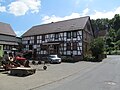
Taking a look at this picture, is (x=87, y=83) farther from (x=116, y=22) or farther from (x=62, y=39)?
(x=116, y=22)

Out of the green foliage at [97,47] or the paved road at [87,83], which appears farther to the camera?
the green foliage at [97,47]

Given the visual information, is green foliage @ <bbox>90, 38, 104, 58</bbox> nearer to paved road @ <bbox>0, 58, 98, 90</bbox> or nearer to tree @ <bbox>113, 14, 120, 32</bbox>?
paved road @ <bbox>0, 58, 98, 90</bbox>

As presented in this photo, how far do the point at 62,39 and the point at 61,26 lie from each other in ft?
13.3

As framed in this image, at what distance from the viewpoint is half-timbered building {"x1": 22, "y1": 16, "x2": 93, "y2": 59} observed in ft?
137

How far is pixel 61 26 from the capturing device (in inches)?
1854

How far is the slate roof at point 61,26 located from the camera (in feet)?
143

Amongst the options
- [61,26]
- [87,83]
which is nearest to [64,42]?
[61,26]

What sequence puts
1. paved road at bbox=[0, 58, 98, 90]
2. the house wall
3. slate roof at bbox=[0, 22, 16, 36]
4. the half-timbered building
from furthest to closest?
1. slate roof at bbox=[0, 22, 16, 36]
2. the half-timbered building
3. the house wall
4. paved road at bbox=[0, 58, 98, 90]

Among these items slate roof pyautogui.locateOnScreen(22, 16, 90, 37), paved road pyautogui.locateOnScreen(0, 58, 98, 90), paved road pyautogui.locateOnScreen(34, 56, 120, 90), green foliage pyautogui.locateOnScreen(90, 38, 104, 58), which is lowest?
paved road pyautogui.locateOnScreen(34, 56, 120, 90)

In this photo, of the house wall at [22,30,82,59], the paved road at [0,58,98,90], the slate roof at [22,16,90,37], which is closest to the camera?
the paved road at [0,58,98,90]

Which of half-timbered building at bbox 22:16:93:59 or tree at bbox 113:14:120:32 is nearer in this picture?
half-timbered building at bbox 22:16:93:59

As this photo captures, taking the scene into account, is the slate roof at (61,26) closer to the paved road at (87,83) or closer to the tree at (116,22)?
the paved road at (87,83)

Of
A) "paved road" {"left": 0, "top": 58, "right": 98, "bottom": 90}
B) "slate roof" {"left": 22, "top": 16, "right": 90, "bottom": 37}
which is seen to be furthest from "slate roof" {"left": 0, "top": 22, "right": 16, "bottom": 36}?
"paved road" {"left": 0, "top": 58, "right": 98, "bottom": 90}

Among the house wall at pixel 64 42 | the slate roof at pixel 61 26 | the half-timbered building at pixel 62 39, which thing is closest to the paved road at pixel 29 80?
the house wall at pixel 64 42
